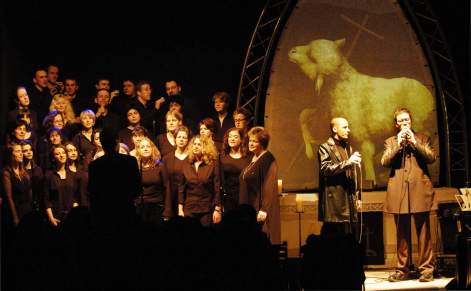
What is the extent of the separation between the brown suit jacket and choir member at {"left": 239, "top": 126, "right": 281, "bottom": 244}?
4.02ft

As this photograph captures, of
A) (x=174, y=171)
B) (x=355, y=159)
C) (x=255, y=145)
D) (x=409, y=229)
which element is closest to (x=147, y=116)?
(x=174, y=171)

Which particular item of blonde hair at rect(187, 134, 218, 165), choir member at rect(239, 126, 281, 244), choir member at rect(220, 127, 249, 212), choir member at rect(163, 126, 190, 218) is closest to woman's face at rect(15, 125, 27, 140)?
choir member at rect(163, 126, 190, 218)

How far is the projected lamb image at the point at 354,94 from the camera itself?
34.2ft

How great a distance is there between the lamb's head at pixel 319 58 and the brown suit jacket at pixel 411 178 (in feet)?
7.92

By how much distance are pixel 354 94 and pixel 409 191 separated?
104 inches

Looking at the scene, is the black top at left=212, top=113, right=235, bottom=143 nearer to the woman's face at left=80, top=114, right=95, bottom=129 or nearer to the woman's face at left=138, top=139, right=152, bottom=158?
the woman's face at left=138, top=139, right=152, bottom=158

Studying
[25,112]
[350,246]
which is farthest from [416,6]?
[350,246]

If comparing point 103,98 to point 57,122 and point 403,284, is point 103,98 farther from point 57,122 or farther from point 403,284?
point 403,284

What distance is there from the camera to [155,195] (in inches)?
348

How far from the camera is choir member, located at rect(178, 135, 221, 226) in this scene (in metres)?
8.70

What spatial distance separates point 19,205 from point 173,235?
4750 millimetres

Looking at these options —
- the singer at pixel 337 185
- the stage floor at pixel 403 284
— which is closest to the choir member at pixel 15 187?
the singer at pixel 337 185

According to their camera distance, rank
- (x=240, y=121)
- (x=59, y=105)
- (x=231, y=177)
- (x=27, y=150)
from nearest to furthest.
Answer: (x=231, y=177) < (x=240, y=121) < (x=27, y=150) < (x=59, y=105)

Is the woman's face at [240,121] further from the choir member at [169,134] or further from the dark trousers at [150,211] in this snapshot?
the dark trousers at [150,211]
